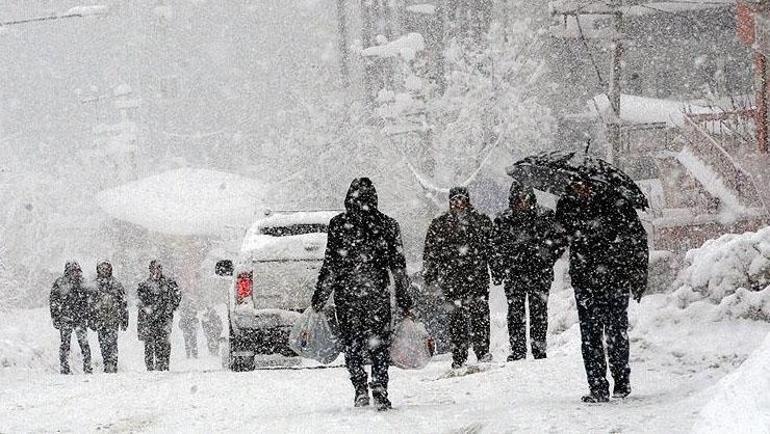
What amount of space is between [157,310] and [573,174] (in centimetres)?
833

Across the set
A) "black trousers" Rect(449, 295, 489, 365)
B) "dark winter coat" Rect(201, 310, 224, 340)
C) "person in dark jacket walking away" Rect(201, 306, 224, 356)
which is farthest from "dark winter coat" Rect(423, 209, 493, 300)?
"dark winter coat" Rect(201, 310, 224, 340)

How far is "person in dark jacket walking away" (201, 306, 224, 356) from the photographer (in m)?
29.7

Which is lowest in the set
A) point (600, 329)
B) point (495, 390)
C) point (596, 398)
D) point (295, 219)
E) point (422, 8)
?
point (495, 390)

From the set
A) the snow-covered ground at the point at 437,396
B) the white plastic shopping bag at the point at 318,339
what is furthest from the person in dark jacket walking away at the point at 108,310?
the white plastic shopping bag at the point at 318,339

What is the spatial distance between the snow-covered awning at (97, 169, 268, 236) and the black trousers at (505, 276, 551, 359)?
3301 centimetres

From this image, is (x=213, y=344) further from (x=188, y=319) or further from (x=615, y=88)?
(x=615, y=88)

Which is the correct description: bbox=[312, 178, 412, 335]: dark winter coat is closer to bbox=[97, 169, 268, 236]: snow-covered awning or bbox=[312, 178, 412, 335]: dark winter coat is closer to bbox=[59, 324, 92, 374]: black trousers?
bbox=[59, 324, 92, 374]: black trousers

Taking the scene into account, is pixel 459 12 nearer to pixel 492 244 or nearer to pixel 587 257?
pixel 492 244

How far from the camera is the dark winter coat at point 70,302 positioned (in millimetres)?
15953

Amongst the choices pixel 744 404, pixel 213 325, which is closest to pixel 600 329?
pixel 744 404

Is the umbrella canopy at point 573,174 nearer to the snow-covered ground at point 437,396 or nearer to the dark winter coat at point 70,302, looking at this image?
the snow-covered ground at point 437,396

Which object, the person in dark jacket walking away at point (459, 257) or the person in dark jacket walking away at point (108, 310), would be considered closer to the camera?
the person in dark jacket walking away at point (459, 257)

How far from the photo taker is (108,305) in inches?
617

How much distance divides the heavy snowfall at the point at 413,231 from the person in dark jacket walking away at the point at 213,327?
6cm
